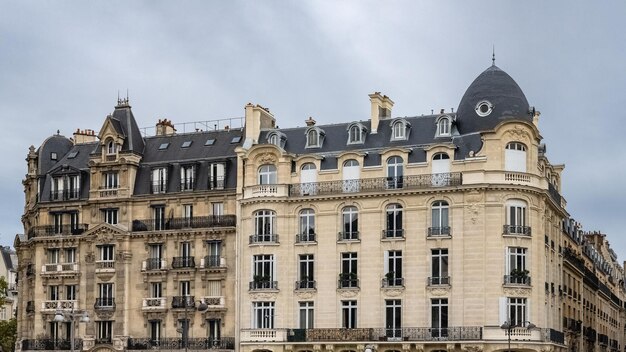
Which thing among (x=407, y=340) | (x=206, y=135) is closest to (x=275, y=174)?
(x=206, y=135)

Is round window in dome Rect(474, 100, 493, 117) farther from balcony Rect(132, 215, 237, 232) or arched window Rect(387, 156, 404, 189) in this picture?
balcony Rect(132, 215, 237, 232)

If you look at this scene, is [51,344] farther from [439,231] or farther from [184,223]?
[439,231]

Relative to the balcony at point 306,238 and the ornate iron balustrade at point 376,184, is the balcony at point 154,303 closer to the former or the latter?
the balcony at point 306,238

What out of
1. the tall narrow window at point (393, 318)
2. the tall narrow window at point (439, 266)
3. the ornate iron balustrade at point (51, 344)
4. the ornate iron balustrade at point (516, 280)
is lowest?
the ornate iron balustrade at point (51, 344)

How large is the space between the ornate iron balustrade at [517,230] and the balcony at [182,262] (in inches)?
718

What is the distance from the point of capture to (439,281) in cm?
5650

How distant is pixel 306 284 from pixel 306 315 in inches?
67.1

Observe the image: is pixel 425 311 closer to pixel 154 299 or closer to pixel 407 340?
pixel 407 340

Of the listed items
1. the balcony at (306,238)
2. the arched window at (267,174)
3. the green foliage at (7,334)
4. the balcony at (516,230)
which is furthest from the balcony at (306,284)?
the green foliage at (7,334)

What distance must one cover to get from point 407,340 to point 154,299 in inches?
613

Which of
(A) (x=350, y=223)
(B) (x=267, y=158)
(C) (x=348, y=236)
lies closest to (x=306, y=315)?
(C) (x=348, y=236)

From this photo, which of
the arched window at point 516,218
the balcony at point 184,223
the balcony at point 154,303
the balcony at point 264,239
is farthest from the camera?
the balcony at point 154,303

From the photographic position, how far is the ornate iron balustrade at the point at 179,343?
2397 inches


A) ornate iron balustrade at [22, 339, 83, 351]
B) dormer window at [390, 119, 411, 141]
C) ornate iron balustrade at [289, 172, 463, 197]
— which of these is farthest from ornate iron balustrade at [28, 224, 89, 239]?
dormer window at [390, 119, 411, 141]
